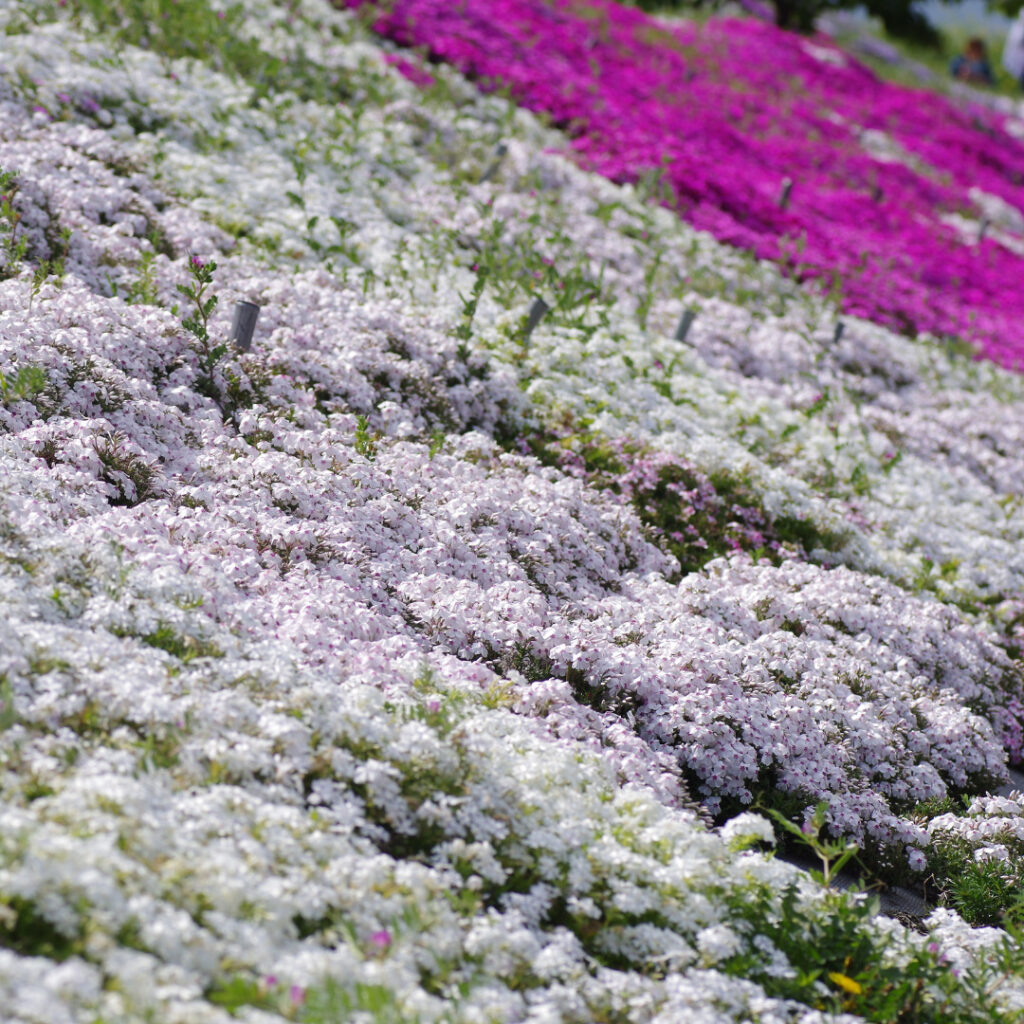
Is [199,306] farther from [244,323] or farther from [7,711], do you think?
[7,711]

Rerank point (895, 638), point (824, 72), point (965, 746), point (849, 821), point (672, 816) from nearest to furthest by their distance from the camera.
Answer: point (672, 816) → point (849, 821) → point (965, 746) → point (895, 638) → point (824, 72)

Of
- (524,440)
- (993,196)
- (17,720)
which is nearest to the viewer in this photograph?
(17,720)

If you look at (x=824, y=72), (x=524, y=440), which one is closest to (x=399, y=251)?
(x=524, y=440)

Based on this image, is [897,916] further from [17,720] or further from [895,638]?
[17,720]

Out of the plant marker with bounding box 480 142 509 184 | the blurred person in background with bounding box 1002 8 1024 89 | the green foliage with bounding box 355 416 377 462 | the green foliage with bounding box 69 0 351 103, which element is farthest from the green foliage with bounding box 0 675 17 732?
the blurred person in background with bounding box 1002 8 1024 89

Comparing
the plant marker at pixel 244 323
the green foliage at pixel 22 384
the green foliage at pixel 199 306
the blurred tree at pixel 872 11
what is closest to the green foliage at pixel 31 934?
the green foliage at pixel 22 384

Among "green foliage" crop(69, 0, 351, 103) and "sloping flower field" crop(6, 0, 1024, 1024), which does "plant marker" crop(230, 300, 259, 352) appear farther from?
"green foliage" crop(69, 0, 351, 103)

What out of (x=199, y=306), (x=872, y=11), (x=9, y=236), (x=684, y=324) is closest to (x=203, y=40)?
(x=9, y=236)

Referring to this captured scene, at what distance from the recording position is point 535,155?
57.6ft

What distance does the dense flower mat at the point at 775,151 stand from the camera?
19250 millimetres

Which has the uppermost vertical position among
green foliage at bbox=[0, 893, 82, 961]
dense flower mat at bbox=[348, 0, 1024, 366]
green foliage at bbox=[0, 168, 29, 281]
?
dense flower mat at bbox=[348, 0, 1024, 366]

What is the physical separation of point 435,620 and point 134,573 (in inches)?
85.6

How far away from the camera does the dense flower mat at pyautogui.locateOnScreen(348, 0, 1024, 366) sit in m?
19.2

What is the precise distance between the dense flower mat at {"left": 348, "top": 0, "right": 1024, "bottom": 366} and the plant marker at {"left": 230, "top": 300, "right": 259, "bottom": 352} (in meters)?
11.3
